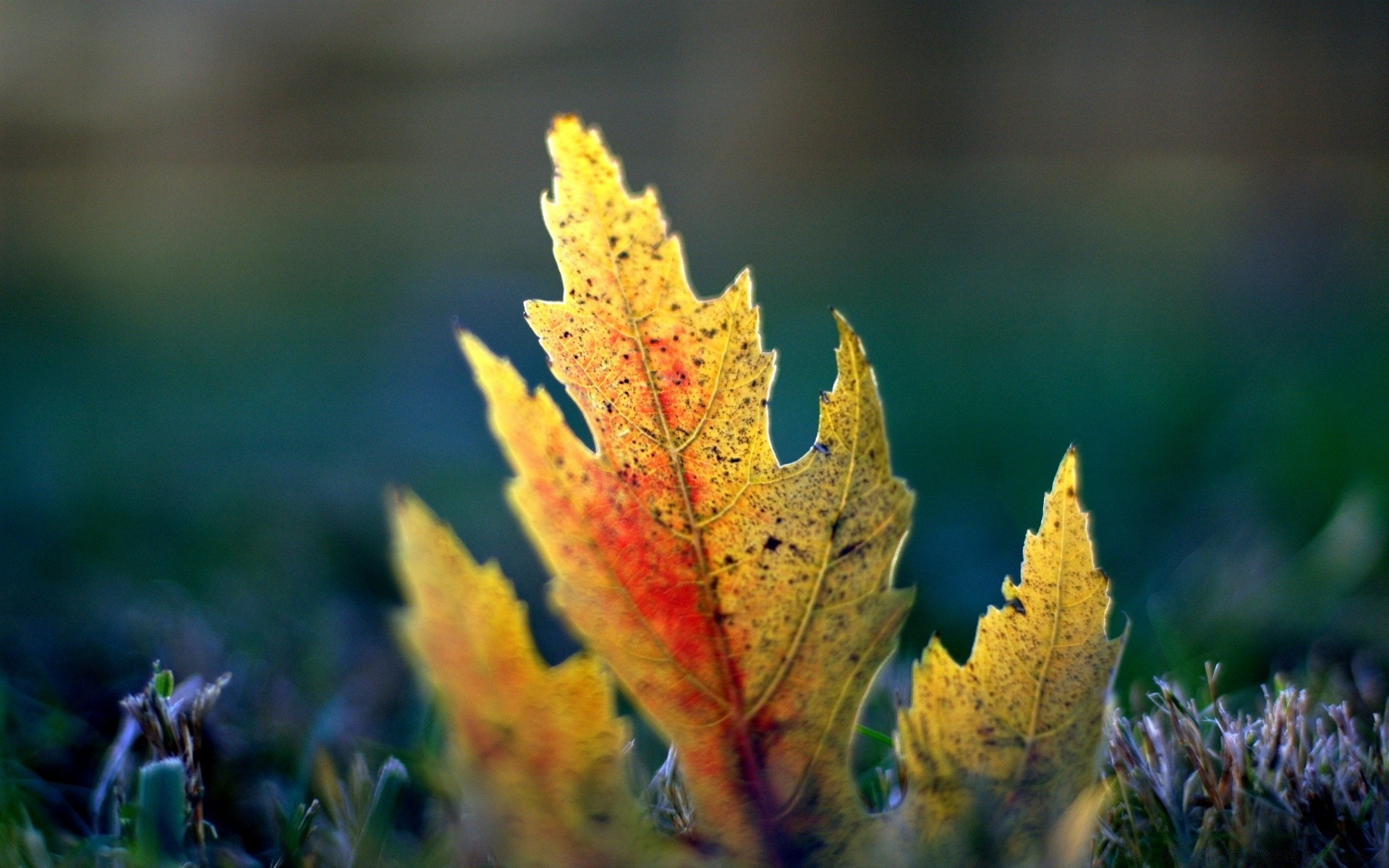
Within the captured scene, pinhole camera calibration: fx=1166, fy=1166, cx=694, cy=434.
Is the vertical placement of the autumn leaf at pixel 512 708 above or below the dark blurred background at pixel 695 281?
below

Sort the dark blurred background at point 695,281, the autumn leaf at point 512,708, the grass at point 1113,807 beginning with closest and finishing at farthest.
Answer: the autumn leaf at point 512,708 < the grass at point 1113,807 < the dark blurred background at point 695,281

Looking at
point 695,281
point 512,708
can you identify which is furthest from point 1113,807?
point 695,281

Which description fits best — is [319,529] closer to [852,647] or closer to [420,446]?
[420,446]

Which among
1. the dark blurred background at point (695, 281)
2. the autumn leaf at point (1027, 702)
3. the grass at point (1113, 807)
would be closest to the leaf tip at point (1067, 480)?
the autumn leaf at point (1027, 702)

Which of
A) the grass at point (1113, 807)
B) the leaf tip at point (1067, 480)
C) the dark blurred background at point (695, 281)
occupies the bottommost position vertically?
the grass at point (1113, 807)

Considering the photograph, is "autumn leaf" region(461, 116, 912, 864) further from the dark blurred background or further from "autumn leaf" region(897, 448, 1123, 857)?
the dark blurred background

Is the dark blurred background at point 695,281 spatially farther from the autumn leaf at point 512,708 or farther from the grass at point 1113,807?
the autumn leaf at point 512,708

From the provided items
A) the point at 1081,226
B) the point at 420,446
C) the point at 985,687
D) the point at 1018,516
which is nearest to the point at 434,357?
the point at 420,446
